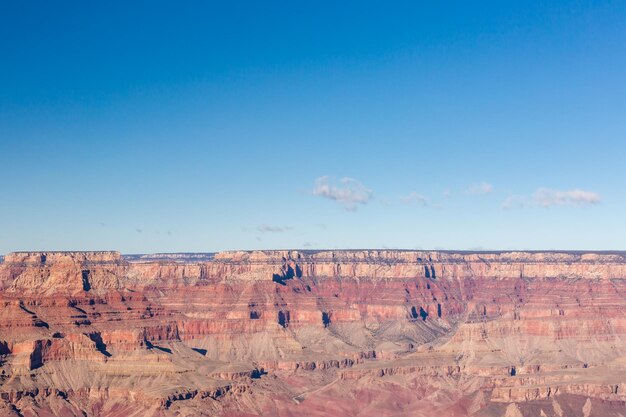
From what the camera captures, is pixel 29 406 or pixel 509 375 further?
Result: pixel 509 375

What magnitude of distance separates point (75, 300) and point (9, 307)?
556 inches

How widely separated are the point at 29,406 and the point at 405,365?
236ft

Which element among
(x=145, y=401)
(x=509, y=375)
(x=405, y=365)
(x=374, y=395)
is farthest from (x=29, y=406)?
(x=509, y=375)

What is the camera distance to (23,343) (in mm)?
170375

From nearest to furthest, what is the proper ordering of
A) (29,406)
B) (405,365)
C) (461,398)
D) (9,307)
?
(29,406)
(461,398)
(9,307)
(405,365)

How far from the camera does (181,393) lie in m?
162

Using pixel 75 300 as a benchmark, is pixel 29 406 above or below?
below

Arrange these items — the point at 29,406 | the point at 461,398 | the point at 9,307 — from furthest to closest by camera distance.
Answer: the point at 9,307, the point at 461,398, the point at 29,406

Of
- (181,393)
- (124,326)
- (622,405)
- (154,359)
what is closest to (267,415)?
(181,393)

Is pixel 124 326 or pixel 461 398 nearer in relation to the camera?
pixel 461 398

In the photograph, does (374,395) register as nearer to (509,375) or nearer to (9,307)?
(509,375)

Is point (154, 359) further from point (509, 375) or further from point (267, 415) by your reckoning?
point (509, 375)

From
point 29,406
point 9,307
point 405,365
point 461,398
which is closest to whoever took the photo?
point 29,406

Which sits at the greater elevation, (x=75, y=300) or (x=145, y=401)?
(x=75, y=300)
